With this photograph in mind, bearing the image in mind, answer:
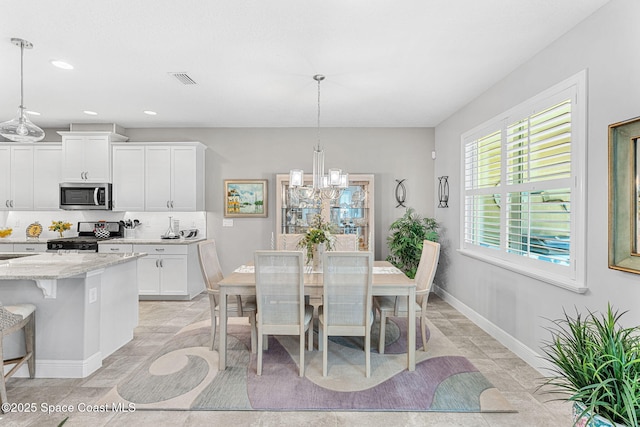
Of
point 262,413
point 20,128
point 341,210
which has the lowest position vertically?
point 262,413

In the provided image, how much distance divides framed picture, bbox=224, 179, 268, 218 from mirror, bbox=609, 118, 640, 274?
443 cm

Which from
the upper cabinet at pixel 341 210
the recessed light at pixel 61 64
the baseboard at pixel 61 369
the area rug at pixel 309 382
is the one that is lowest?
the area rug at pixel 309 382

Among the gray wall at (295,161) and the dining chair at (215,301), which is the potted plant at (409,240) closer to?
the gray wall at (295,161)

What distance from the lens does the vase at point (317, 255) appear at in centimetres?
333

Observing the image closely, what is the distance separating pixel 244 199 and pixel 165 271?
162cm

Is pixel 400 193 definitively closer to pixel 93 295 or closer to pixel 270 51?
pixel 270 51

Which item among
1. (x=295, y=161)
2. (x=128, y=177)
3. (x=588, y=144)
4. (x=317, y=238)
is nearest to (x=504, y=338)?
(x=588, y=144)

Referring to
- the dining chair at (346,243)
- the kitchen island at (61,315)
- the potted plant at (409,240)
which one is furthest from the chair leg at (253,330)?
the potted plant at (409,240)

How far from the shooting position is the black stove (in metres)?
4.84

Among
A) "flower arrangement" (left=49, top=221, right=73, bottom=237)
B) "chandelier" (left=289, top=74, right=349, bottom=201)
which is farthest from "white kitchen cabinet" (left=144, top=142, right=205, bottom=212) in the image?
"chandelier" (left=289, top=74, right=349, bottom=201)

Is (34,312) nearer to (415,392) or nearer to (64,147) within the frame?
(415,392)

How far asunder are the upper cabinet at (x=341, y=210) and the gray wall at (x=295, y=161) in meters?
0.23

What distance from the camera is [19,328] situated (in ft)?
8.27

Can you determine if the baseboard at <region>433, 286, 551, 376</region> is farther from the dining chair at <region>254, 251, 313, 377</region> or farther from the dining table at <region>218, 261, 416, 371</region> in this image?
the dining chair at <region>254, 251, 313, 377</region>
